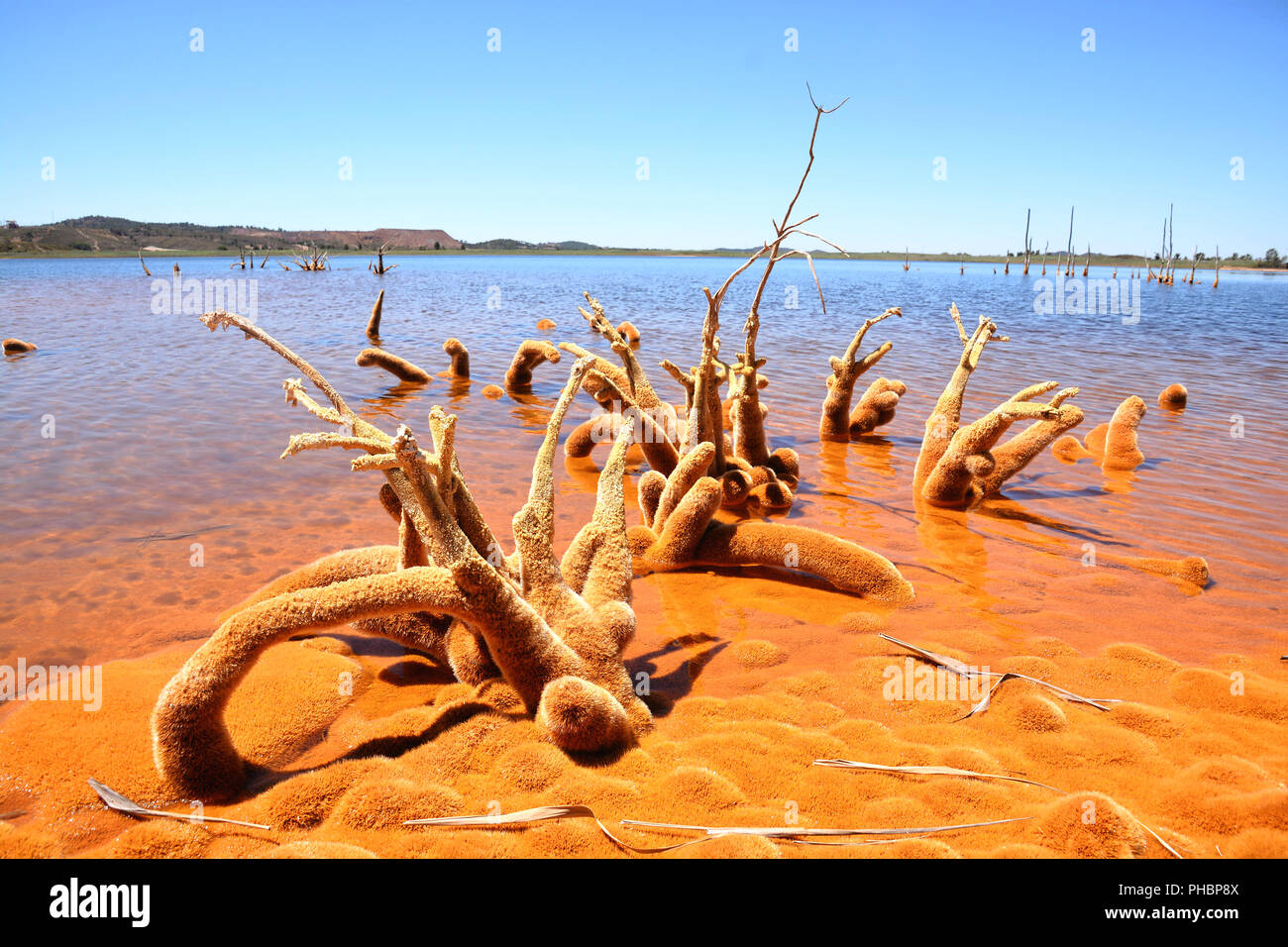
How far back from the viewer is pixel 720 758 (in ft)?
9.02

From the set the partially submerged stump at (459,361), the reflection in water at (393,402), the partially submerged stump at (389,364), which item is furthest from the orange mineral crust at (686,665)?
the partially submerged stump at (459,361)

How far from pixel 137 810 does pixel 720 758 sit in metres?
2.05

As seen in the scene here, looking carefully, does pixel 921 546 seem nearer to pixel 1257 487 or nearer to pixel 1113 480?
pixel 1113 480

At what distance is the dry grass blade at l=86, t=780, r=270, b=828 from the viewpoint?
2.20 m

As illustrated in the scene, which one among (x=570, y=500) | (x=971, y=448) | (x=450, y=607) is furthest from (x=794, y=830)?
(x=971, y=448)

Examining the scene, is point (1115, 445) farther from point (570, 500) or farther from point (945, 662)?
point (570, 500)

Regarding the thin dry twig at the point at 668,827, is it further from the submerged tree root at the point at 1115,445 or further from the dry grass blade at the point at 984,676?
the submerged tree root at the point at 1115,445

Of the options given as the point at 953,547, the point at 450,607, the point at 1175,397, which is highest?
the point at 1175,397

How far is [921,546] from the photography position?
19.1 feet

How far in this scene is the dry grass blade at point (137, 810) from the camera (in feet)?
7.22

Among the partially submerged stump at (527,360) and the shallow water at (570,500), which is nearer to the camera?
the shallow water at (570,500)

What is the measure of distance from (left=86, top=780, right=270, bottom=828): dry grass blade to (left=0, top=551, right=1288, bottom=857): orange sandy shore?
32 mm

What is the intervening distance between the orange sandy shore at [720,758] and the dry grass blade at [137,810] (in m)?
0.03
